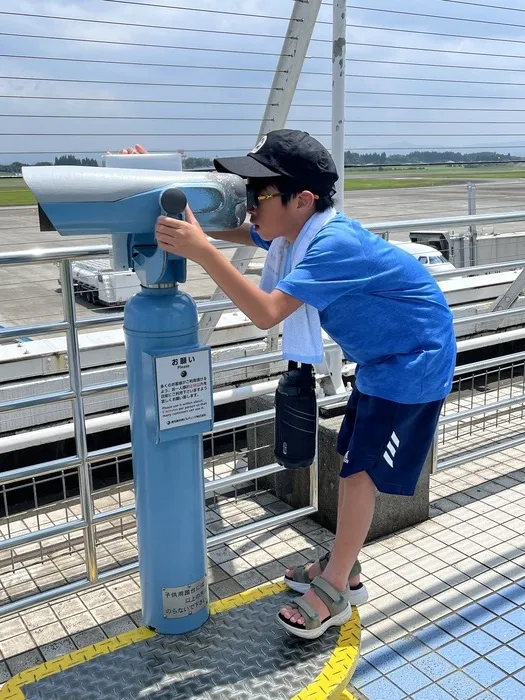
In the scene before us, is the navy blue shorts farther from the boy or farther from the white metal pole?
the white metal pole

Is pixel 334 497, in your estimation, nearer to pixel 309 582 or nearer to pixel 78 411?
pixel 309 582

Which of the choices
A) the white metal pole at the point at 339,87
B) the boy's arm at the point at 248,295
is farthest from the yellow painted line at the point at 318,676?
the white metal pole at the point at 339,87

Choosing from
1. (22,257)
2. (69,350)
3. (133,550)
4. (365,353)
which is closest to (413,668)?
(365,353)

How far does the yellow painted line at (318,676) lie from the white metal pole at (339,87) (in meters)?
1.90

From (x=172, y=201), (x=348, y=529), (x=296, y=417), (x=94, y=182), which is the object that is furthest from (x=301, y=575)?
(x=94, y=182)

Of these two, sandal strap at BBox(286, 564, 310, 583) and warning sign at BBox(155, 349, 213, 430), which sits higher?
warning sign at BBox(155, 349, 213, 430)

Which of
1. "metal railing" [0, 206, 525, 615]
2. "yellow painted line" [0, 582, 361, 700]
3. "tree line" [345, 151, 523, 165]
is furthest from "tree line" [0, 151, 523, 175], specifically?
"yellow painted line" [0, 582, 361, 700]

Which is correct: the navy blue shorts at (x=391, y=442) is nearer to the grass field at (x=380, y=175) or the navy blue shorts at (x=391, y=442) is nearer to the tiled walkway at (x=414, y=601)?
the tiled walkway at (x=414, y=601)

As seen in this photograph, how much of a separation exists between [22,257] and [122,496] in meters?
2.09

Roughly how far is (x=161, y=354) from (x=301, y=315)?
455mm

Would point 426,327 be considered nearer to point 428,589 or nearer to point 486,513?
point 428,589

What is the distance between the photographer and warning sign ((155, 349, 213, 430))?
86.0 inches

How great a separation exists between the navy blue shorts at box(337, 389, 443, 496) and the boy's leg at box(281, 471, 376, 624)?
46 millimetres

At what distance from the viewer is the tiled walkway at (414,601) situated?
252 cm
